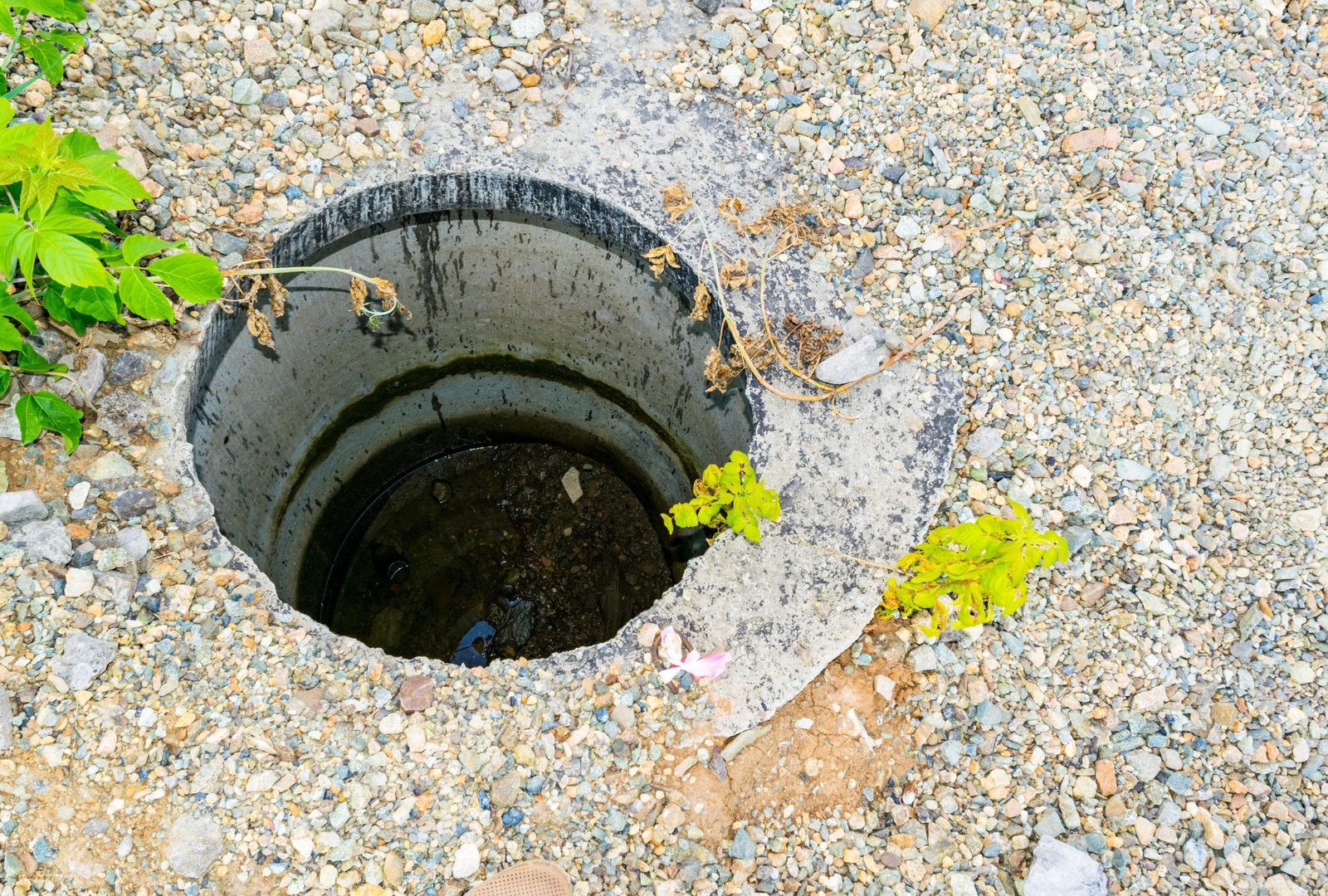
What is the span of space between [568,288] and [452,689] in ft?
5.75

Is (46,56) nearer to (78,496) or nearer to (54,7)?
(54,7)

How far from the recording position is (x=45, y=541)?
2.29 meters

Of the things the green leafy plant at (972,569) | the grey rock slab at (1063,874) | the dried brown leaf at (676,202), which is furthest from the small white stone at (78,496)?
the grey rock slab at (1063,874)

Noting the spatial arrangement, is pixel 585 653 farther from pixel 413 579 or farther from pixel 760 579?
pixel 413 579

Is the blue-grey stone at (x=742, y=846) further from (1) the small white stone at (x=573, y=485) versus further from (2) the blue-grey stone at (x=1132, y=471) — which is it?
(1) the small white stone at (x=573, y=485)

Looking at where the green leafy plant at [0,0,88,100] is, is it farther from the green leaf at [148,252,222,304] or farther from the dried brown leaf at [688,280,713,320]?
the dried brown leaf at [688,280,713,320]

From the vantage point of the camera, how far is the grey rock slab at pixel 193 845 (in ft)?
6.72

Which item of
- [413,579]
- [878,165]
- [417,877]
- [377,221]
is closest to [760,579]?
[417,877]

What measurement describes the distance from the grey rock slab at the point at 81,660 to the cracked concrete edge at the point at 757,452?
358mm

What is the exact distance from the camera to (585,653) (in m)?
2.33

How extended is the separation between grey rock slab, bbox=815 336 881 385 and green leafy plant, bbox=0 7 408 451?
1.30m

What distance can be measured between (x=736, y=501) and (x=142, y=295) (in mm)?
1477

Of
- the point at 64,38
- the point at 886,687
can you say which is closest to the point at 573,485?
the point at 886,687

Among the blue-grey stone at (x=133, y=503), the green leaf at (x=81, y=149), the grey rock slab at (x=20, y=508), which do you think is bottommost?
the blue-grey stone at (x=133, y=503)
